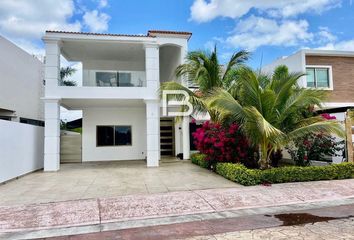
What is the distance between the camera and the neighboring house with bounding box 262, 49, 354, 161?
17062 mm

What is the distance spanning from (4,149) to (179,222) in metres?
7.82

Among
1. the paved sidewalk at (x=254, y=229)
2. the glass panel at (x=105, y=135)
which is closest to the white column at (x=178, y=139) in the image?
the glass panel at (x=105, y=135)

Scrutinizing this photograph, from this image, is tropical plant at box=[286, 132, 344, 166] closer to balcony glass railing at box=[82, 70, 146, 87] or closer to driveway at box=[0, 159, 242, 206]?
driveway at box=[0, 159, 242, 206]

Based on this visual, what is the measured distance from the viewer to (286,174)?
9.98m

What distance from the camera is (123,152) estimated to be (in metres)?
18.5

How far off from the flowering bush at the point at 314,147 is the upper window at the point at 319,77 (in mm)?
5913

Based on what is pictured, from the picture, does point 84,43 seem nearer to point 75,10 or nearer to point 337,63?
point 75,10

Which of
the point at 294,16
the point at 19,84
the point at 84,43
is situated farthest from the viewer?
the point at 19,84

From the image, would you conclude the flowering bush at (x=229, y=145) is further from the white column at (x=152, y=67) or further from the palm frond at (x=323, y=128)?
the white column at (x=152, y=67)

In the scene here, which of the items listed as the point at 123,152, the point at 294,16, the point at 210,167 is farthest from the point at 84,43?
the point at 294,16

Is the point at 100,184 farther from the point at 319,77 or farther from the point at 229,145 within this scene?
the point at 319,77

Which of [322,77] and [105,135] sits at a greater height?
[322,77]

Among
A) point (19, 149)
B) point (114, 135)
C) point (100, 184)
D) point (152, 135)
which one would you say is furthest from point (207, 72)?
point (19, 149)

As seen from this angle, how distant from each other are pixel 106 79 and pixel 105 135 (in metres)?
4.75
